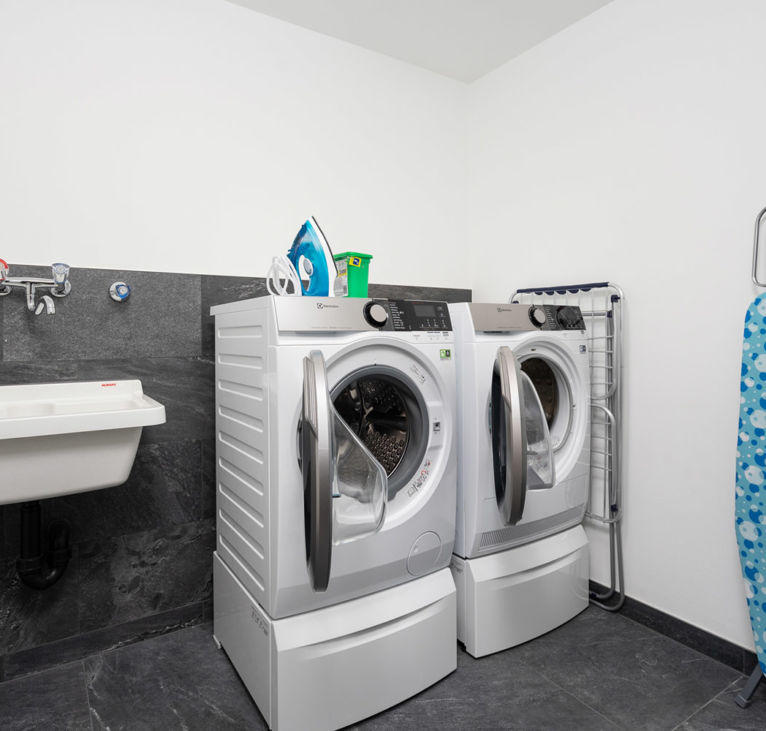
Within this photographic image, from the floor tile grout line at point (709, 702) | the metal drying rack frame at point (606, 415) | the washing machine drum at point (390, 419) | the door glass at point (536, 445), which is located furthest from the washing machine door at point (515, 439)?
the floor tile grout line at point (709, 702)

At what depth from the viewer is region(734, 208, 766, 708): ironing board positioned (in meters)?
1.62

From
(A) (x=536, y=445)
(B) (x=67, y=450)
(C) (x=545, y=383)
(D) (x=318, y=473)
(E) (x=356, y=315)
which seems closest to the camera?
(D) (x=318, y=473)

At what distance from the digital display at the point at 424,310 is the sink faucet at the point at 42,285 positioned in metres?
1.20

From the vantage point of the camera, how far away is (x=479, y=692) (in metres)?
1.70

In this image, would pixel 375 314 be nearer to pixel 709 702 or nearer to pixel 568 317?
pixel 568 317

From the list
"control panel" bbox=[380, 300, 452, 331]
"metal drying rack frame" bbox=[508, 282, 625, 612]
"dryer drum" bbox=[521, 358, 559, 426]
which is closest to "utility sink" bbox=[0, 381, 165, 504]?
"control panel" bbox=[380, 300, 452, 331]

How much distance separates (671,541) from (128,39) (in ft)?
9.35

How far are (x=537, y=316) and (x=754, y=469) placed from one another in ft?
2.82

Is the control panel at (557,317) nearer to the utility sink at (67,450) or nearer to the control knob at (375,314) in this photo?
the control knob at (375,314)

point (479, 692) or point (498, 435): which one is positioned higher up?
point (498, 435)

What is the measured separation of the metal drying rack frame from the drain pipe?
209 cm

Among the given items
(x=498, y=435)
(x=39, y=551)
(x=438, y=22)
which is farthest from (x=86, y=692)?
(x=438, y=22)

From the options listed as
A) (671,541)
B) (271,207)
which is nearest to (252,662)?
(671,541)

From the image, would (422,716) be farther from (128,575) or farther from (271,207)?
(271,207)
